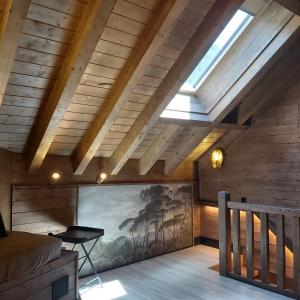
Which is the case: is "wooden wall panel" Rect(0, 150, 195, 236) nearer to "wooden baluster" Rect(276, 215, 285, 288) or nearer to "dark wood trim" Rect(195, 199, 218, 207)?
Result: "dark wood trim" Rect(195, 199, 218, 207)

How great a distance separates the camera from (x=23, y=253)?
90.0 inches

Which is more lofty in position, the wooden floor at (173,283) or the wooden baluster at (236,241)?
the wooden baluster at (236,241)

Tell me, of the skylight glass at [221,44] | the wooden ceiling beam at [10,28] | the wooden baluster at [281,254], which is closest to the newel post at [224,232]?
the wooden baluster at [281,254]

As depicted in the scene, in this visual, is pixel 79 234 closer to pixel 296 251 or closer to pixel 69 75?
pixel 69 75

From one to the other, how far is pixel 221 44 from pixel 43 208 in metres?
2.83

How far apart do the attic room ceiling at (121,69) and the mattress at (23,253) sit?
995 millimetres

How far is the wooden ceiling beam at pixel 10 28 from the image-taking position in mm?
2021

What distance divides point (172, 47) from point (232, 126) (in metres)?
1.92

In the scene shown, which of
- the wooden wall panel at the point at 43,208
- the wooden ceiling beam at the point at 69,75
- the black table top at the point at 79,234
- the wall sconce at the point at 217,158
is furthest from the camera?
the wall sconce at the point at 217,158

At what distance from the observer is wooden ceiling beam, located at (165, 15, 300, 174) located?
3275 mm

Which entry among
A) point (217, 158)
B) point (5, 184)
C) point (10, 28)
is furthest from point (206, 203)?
point (10, 28)

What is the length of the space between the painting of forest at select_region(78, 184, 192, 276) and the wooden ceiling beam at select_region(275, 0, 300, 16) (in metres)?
2.85

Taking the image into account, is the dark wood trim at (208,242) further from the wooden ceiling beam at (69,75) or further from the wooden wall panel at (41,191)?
the wooden ceiling beam at (69,75)

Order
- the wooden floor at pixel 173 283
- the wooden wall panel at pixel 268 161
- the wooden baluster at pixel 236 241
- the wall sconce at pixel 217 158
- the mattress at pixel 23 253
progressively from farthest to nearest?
the wall sconce at pixel 217 158
the wooden wall panel at pixel 268 161
the wooden baluster at pixel 236 241
the wooden floor at pixel 173 283
the mattress at pixel 23 253
